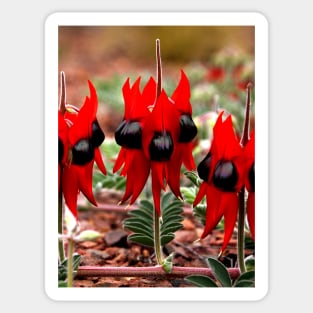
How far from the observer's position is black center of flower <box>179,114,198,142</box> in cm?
250

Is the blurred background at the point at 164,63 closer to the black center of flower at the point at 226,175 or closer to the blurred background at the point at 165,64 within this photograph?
the blurred background at the point at 165,64

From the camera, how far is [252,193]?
8.42ft

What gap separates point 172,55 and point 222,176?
2.12 meters

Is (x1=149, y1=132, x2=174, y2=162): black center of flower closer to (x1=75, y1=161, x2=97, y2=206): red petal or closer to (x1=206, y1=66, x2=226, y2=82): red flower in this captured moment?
(x1=75, y1=161, x2=97, y2=206): red petal

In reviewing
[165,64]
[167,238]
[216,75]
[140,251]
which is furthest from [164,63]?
[167,238]

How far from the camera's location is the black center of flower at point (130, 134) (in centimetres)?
249

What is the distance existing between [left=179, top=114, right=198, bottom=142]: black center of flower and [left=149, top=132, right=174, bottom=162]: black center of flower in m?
0.04

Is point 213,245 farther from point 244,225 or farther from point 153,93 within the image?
point 153,93

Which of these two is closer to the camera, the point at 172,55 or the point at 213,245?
the point at 213,245

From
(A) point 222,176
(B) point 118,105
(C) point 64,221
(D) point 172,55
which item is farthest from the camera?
(D) point 172,55

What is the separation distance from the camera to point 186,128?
98.7 inches
